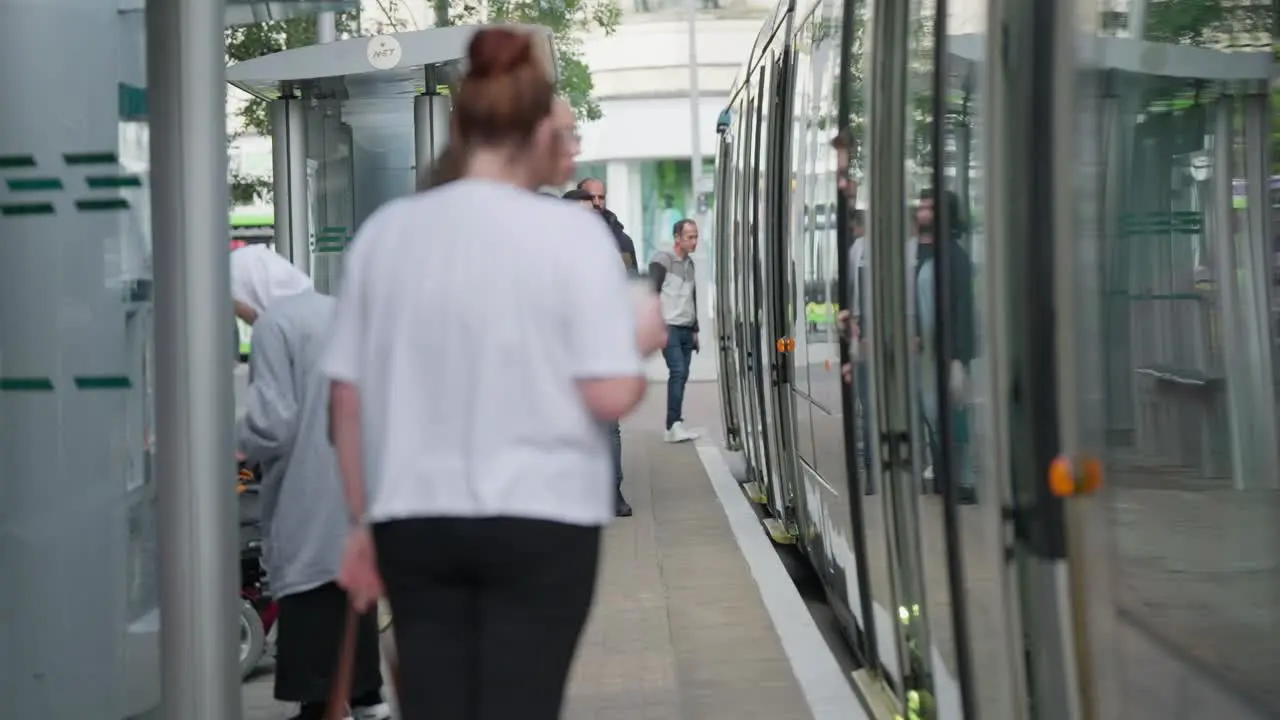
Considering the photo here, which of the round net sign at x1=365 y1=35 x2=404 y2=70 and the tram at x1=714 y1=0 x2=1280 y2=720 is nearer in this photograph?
the tram at x1=714 y1=0 x2=1280 y2=720

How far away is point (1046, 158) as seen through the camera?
374cm

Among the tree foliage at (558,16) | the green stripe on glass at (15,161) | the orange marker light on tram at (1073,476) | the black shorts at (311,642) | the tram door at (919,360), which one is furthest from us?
the tree foliage at (558,16)

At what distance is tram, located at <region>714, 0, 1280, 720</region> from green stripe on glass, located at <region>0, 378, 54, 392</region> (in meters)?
2.06

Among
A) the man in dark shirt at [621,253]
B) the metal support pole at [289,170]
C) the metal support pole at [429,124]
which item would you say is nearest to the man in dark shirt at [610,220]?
the man in dark shirt at [621,253]

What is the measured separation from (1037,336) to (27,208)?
236 cm

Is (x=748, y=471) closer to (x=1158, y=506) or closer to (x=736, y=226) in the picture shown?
(x=736, y=226)

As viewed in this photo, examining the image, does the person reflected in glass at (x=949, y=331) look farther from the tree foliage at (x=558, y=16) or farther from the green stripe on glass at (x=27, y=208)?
the tree foliage at (x=558, y=16)

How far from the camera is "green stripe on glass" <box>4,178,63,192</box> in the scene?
4758 millimetres

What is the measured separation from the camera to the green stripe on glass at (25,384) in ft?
15.7

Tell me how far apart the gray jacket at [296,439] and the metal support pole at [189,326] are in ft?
5.27

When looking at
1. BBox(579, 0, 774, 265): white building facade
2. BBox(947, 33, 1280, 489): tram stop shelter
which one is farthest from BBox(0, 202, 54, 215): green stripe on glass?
BBox(579, 0, 774, 265): white building facade

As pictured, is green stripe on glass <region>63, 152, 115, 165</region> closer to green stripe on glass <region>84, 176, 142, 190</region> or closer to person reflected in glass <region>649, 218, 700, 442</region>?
green stripe on glass <region>84, 176, 142, 190</region>

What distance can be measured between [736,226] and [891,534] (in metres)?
8.20

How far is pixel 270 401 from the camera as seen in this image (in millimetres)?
5777
